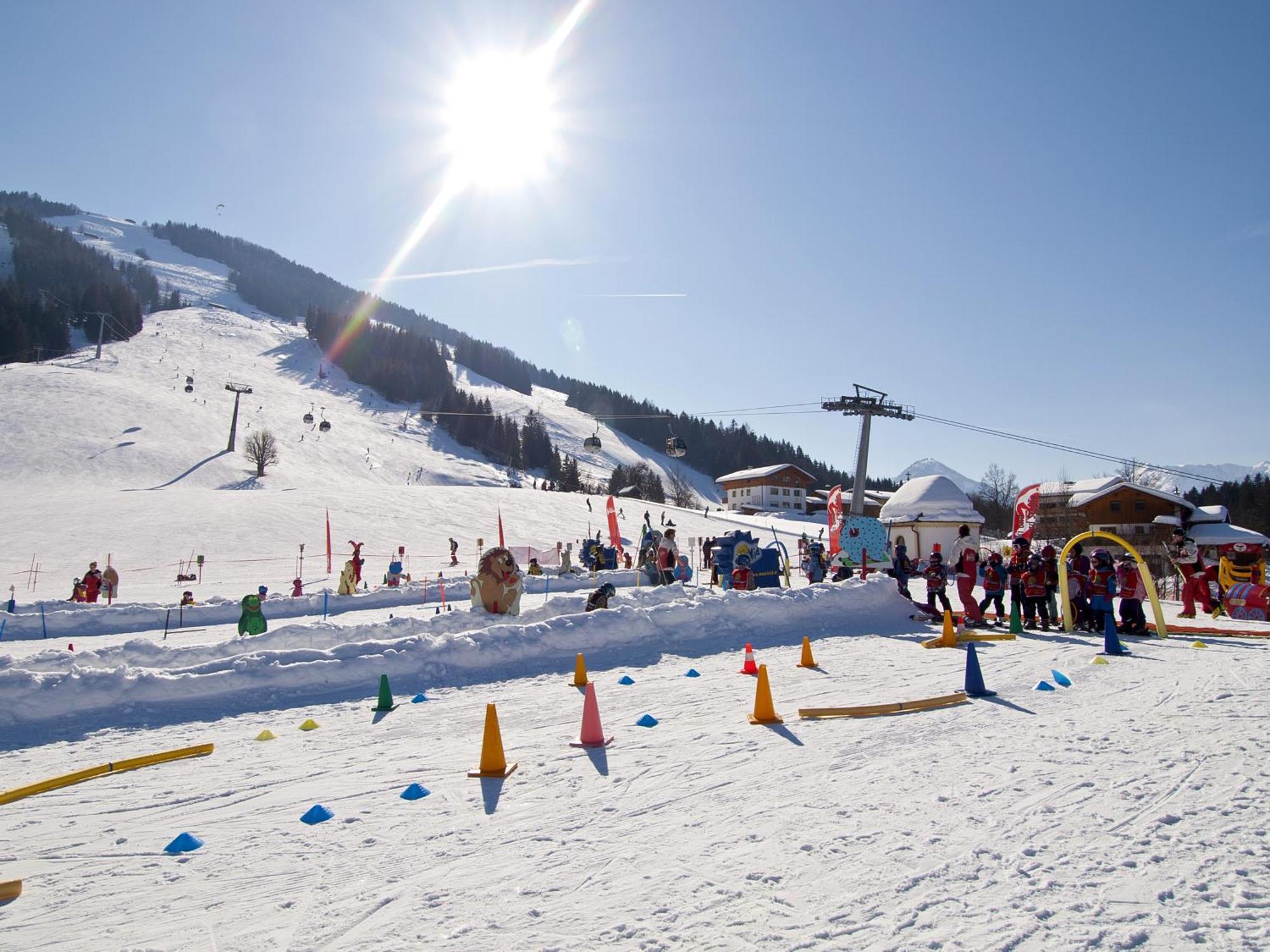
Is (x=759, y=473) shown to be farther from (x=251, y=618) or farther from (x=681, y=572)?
(x=251, y=618)

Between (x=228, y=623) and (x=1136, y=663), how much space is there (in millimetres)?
17962

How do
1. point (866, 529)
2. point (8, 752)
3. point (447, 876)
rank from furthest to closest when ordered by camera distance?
point (866, 529), point (8, 752), point (447, 876)

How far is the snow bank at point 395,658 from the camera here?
7.50m

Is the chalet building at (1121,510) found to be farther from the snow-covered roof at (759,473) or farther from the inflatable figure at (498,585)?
the inflatable figure at (498,585)

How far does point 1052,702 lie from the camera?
7.30m

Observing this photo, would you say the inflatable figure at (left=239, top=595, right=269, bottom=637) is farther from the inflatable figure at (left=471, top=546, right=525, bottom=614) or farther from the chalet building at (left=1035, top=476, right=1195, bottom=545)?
the chalet building at (left=1035, top=476, right=1195, bottom=545)

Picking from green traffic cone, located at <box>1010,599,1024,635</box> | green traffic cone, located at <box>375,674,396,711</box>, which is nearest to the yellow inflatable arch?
green traffic cone, located at <box>1010,599,1024,635</box>

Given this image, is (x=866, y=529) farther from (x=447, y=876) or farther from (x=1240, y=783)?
(x=447, y=876)

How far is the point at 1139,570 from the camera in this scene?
12.7 meters

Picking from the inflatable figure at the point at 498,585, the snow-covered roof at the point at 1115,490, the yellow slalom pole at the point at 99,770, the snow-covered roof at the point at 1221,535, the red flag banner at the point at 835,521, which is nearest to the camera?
the yellow slalom pole at the point at 99,770

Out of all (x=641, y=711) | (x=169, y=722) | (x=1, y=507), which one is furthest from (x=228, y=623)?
(x=1, y=507)

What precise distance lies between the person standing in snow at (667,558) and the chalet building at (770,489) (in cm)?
5449

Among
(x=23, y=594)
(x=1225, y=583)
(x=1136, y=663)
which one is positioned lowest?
(x=23, y=594)

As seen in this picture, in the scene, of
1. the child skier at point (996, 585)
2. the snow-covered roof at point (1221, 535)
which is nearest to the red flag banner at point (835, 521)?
the child skier at point (996, 585)
